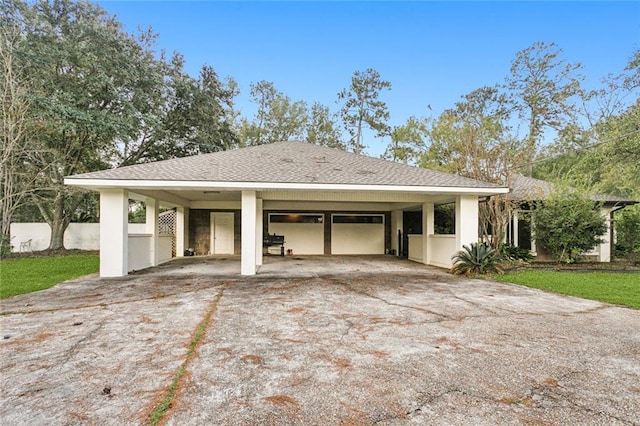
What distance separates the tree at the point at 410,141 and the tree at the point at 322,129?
527 centimetres

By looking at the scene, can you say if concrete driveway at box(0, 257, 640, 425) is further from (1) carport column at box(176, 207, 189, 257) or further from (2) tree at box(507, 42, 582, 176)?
(2) tree at box(507, 42, 582, 176)

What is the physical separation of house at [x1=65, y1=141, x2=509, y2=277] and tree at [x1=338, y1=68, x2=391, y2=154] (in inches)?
474

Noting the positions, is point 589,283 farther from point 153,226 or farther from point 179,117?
point 179,117

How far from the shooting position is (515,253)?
36.8 feet

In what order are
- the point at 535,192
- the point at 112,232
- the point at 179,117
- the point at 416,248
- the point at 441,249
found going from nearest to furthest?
the point at 112,232
the point at 441,249
the point at 535,192
the point at 416,248
the point at 179,117

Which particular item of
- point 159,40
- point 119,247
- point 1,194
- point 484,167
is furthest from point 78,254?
point 484,167

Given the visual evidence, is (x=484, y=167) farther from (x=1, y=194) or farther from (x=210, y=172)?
(x=1, y=194)

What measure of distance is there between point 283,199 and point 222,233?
5203 mm

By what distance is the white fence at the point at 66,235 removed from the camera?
15.0 metres

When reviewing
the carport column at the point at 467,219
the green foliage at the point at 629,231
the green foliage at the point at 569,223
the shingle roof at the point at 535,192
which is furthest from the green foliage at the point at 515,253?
the green foliage at the point at 629,231

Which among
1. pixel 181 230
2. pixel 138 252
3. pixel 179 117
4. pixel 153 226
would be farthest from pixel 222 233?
pixel 179 117

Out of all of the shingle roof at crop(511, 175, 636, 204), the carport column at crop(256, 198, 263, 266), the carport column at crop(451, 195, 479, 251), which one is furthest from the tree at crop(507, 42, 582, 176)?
the carport column at crop(256, 198, 263, 266)

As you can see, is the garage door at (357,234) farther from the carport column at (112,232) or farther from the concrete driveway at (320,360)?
the concrete driveway at (320,360)

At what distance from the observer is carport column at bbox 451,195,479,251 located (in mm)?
8969
